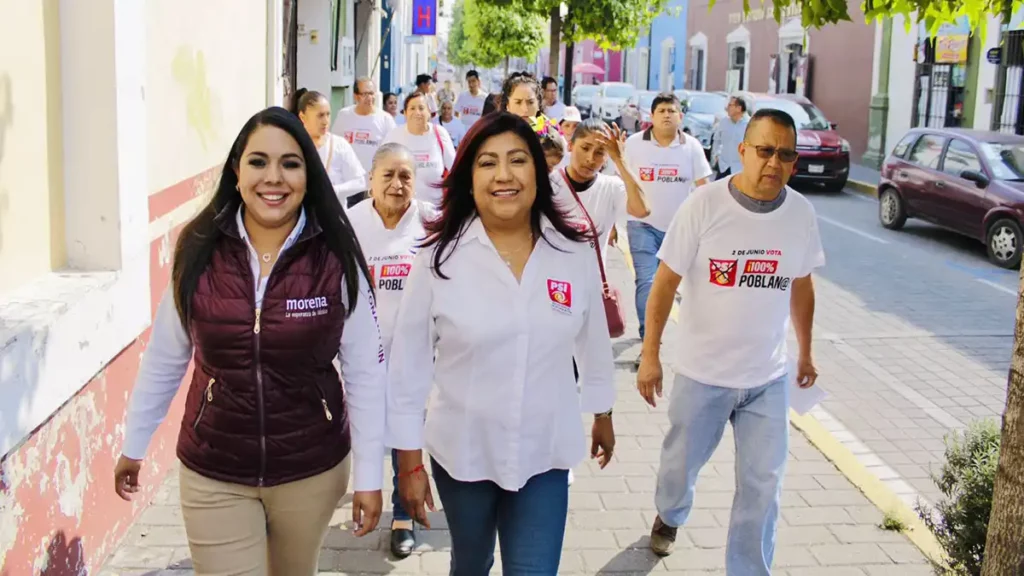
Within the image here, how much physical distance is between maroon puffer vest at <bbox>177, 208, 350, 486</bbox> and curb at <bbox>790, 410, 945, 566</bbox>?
8.80 feet

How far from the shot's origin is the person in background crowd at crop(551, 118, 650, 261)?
219 inches

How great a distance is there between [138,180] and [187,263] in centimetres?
156

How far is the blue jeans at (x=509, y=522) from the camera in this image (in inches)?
126

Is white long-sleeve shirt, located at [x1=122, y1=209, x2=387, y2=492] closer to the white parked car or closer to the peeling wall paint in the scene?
the peeling wall paint

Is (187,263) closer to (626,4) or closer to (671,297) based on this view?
(671,297)

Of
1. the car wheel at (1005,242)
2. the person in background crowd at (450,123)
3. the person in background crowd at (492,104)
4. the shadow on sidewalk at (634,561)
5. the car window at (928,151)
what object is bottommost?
the shadow on sidewalk at (634,561)

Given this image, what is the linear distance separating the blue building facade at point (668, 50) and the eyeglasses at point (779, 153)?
37.9 meters

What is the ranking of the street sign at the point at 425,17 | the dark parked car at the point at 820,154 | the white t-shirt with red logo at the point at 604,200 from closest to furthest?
the white t-shirt with red logo at the point at 604,200 < the dark parked car at the point at 820,154 < the street sign at the point at 425,17

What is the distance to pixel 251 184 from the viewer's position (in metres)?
3.12

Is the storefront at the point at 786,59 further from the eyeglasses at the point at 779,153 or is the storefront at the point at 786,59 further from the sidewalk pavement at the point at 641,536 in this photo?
the eyeglasses at the point at 779,153

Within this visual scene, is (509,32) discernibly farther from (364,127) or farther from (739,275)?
(739,275)

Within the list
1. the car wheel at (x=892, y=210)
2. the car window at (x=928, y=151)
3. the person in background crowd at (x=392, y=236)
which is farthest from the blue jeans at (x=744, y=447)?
→ the car wheel at (x=892, y=210)

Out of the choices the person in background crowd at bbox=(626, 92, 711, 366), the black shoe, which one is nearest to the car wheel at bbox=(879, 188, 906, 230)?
the person in background crowd at bbox=(626, 92, 711, 366)

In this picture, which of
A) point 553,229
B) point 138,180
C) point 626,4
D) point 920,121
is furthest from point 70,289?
point 920,121
